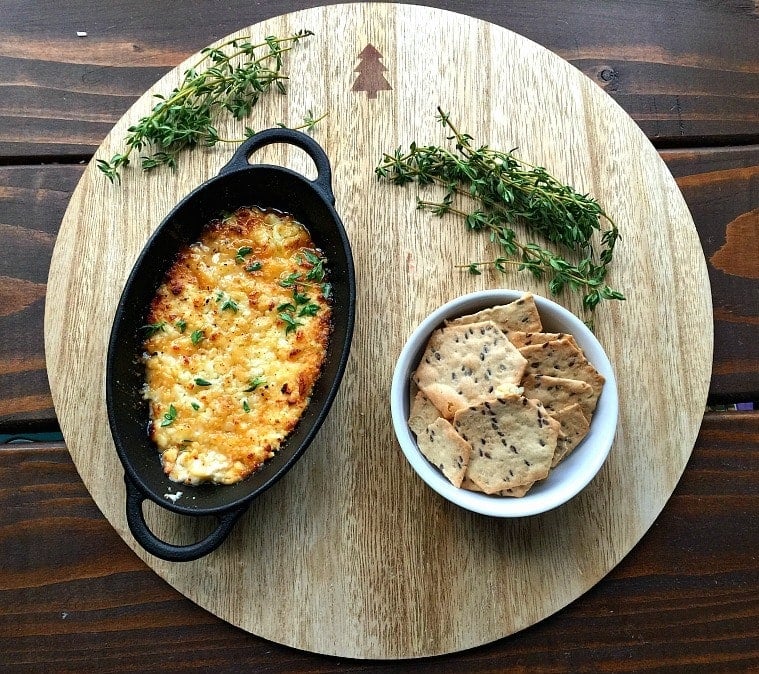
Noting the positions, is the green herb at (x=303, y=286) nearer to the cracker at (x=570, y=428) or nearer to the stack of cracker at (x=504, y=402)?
the stack of cracker at (x=504, y=402)

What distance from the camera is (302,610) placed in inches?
81.0

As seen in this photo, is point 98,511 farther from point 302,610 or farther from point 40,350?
point 302,610

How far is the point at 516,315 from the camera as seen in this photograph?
1.93 metres

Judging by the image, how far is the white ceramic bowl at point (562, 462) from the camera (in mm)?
1880

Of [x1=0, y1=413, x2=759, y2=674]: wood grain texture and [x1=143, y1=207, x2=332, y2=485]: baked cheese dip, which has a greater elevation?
[x1=143, y1=207, x2=332, y2=485]: baked cheese dip

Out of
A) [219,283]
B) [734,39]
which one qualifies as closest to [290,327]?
[219,283]

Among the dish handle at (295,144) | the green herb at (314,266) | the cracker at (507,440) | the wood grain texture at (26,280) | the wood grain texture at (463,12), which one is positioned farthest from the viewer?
the wood grain texture at (463,12)

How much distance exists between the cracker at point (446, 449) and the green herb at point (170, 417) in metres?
0.70

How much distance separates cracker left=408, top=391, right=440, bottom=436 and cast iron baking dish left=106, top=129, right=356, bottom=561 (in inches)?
9.3

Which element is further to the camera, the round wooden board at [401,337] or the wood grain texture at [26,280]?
the wood grain texture at [26,280]

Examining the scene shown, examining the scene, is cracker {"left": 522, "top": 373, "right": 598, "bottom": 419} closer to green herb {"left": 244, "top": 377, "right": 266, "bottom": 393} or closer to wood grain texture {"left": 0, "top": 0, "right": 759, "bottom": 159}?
green herb {"left": 244, "top": 377, "right": 266, "bottom": 393}

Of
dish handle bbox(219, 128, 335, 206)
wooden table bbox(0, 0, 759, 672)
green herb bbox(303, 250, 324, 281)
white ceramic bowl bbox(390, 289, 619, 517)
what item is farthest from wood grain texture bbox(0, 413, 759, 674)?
dish handle bbox(219, 128, 335, 206)

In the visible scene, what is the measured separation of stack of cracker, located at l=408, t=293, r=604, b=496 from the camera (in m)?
1.86

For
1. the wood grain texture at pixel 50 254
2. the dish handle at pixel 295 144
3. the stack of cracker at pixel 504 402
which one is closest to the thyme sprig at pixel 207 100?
the dish handle at pixel 295 144
